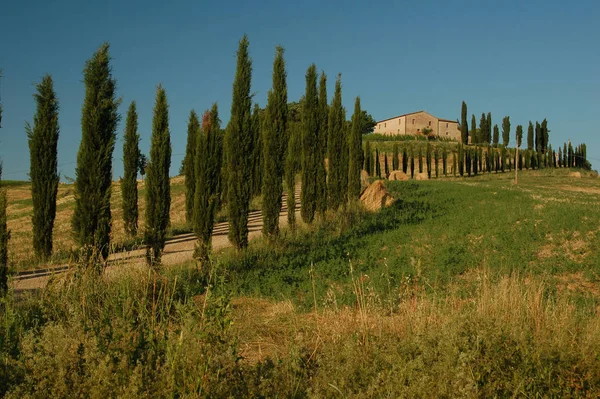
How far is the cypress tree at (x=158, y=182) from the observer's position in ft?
40.2

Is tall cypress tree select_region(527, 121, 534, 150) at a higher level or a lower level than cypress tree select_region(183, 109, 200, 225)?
higher

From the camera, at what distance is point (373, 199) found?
21.1m

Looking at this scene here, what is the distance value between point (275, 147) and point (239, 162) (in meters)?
1.94

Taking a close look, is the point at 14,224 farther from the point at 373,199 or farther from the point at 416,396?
the point at 416,396

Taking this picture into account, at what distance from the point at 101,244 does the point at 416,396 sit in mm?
8659

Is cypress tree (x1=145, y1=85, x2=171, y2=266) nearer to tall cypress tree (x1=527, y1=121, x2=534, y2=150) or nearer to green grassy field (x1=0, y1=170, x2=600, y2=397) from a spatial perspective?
green grassy field (x1=0, y1=170, x2=600, y2=397)

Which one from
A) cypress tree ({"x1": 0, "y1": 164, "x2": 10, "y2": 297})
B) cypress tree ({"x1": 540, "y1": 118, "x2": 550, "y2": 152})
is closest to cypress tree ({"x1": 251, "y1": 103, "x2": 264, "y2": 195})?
cypress tree ({"x1": 0, "y1": 164, "x2": 10, "y2": 297})

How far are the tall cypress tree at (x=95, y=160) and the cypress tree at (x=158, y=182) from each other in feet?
4.15

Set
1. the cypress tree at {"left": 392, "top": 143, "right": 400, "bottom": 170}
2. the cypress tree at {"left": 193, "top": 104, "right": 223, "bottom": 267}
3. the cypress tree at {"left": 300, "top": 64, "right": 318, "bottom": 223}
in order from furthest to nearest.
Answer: the cypress tree at {"left": 392, "top": 143, "right": 400, "bottom": 170}, the cypress tree at {"left": 300, "top": 64, "right": 318, "bottom": 223}, the cypress tree at {"left": 193, "top": 104, "right": 223, "bottom": 267}

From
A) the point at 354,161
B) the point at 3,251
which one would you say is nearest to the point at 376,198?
the point at 354,161

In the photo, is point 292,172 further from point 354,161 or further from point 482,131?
point 482,131

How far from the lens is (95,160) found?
1088cm

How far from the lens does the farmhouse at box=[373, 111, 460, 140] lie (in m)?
79.0

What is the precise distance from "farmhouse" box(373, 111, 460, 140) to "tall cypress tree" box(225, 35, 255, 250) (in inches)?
2680
